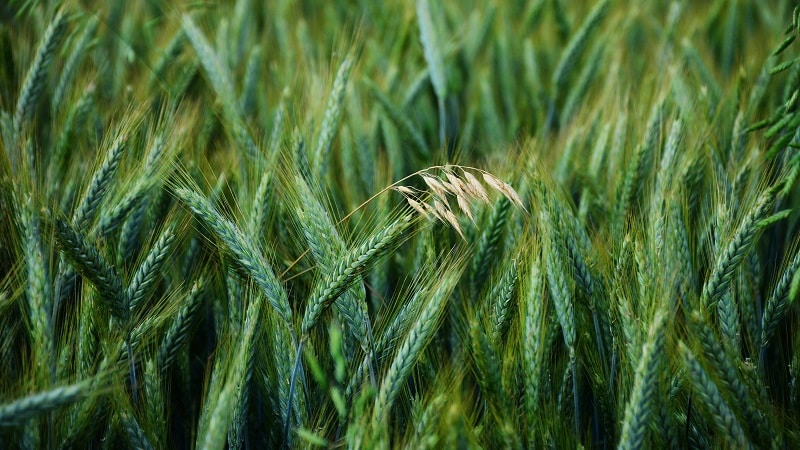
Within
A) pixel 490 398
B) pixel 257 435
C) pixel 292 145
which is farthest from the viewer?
pixel 292 145

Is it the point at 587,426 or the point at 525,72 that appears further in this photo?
the point at 525,72

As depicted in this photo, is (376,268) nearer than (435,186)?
No

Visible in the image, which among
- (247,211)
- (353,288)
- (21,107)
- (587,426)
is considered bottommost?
(587,426)

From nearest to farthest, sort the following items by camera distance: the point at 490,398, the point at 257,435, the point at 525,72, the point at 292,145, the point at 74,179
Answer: the point at 490,398, the point at 257,435, the point at 292,145, the point at 74,179, the point at 525,72

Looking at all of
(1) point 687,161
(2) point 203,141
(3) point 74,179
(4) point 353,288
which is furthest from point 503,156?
(3) point 74,179

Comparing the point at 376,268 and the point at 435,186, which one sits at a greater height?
the point at 435,186

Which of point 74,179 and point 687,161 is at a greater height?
point 687,161

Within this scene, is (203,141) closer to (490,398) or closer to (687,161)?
(490,398)
